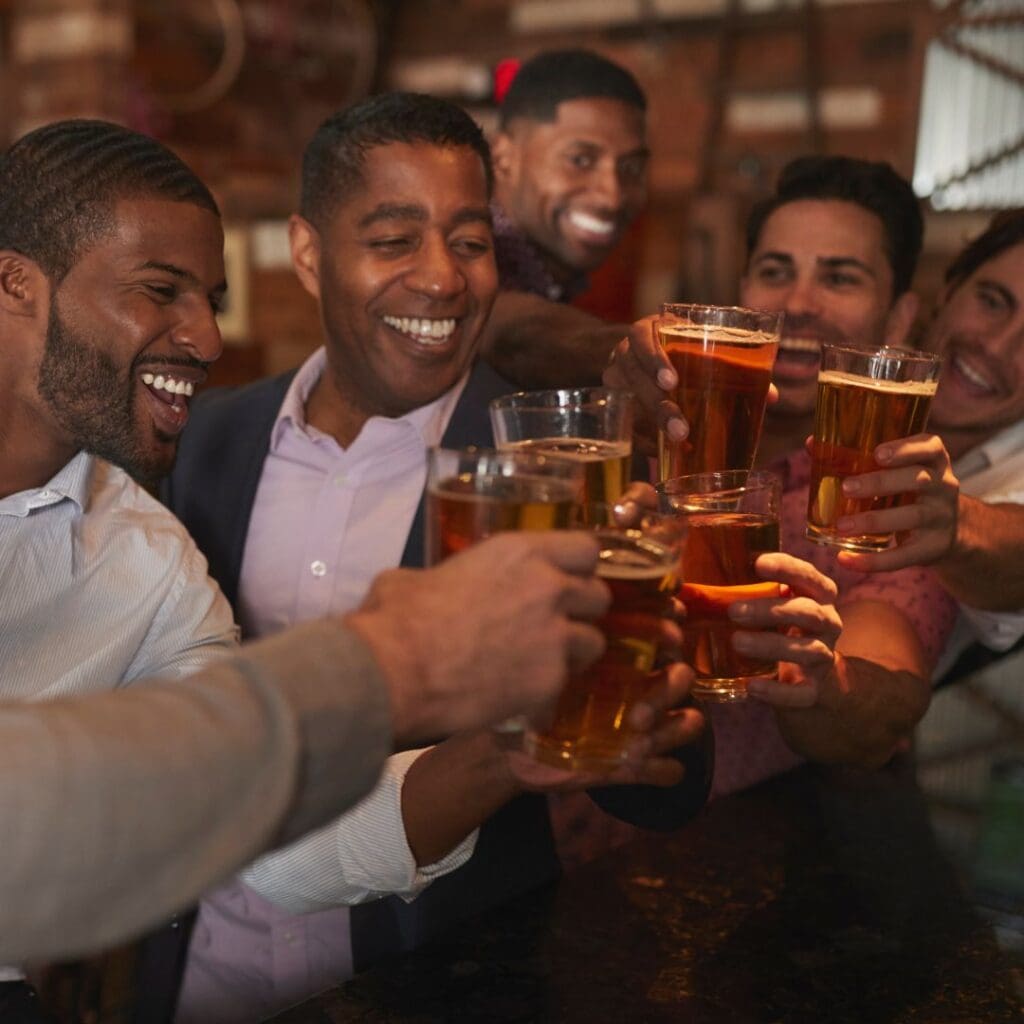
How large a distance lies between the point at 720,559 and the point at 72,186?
878 mm

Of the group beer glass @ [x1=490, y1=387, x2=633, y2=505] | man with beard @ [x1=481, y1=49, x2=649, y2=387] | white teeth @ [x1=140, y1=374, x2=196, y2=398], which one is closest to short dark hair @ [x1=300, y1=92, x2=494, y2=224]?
white teeth @ [x1=140, y1=374, x2=196, y2=398]

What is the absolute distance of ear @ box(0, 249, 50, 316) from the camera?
1.62m

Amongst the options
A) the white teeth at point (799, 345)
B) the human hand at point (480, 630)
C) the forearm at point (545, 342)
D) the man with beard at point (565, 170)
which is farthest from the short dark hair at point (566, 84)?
the human hand at point (480, 630)

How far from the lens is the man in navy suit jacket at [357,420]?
1924 millimetres

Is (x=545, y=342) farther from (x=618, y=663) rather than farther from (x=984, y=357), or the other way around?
(x=618, y=663)

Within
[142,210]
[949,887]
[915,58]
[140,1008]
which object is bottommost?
[140,1008]

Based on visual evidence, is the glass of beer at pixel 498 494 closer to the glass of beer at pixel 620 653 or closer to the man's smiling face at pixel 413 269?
the glass of beer at pixel 620 653

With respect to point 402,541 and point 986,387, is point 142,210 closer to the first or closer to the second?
point 402,541

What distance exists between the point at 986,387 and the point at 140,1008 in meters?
1.70

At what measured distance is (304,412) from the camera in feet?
7.16

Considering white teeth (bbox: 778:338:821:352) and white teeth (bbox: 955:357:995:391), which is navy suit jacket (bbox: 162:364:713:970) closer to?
white teeth (bbox: 778:338:821:352)

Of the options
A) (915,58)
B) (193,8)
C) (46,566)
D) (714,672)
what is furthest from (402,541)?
(193,8)

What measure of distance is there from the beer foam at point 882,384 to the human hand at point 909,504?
0.17ft

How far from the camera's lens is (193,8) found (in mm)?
7027
